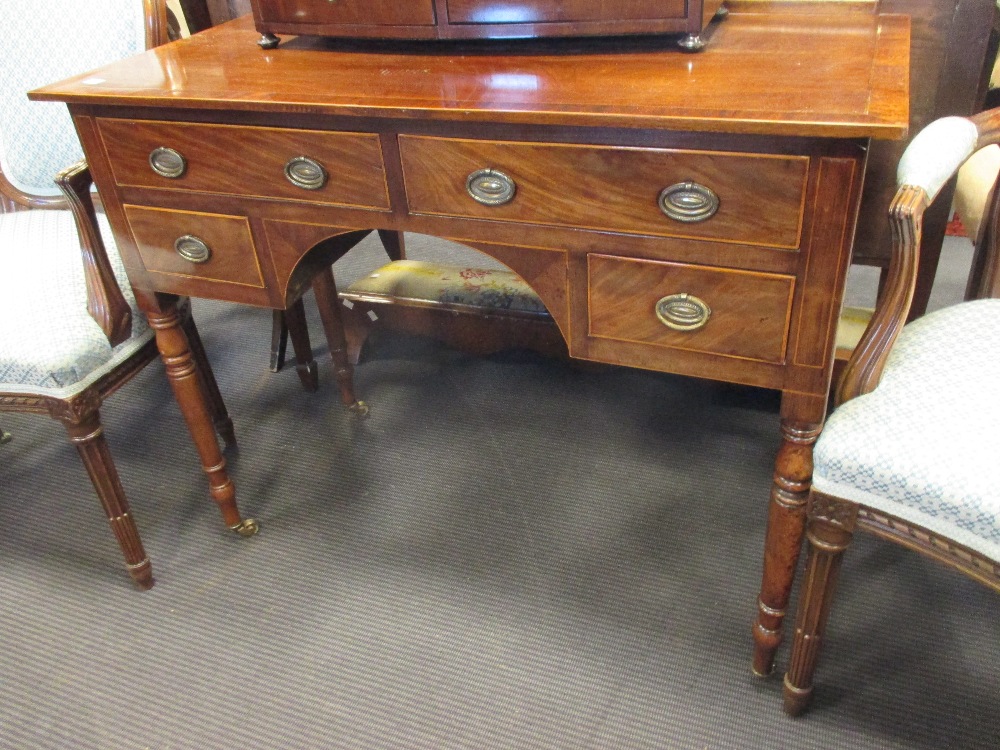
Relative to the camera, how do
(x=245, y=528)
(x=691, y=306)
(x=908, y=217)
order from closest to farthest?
(x=908, y=217)
(x=691, y=306)
(x=245, y=528)

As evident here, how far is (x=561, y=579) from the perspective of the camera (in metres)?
1.52

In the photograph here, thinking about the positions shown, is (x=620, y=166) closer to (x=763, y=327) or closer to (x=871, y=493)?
(x=763, y=327)

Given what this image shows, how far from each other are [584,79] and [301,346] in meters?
1.13

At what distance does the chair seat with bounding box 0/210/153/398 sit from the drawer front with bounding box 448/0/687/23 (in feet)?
2.48

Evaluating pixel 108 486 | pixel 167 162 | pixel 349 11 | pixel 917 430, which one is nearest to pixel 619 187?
pixel 917 430

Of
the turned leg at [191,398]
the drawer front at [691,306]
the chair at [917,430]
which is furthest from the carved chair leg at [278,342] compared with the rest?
the chair at [917,430]

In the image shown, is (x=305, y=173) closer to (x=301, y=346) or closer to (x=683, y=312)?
(x=683, y=312)

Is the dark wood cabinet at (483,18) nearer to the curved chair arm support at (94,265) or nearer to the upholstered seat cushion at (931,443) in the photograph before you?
the curved chair arm support at (94,265)

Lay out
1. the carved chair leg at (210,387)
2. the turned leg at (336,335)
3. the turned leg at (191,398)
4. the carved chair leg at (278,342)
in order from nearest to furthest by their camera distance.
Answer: the turned leg at (191,398)
the carved chair leg at (210,387)
the turned leg at (336,335)
the carved chair leg at (278,342)

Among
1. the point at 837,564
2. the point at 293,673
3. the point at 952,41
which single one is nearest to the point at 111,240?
the point at 293,673

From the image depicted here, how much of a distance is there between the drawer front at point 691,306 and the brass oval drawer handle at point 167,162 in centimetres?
63

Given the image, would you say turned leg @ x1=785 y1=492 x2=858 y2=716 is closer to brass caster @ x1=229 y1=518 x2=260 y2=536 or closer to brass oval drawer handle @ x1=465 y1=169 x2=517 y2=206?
brass oval drawer handle @ x1=465 y1=169 x2=517 y2=206

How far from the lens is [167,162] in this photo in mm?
Answer: 1240

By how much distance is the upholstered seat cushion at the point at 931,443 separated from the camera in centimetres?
92
